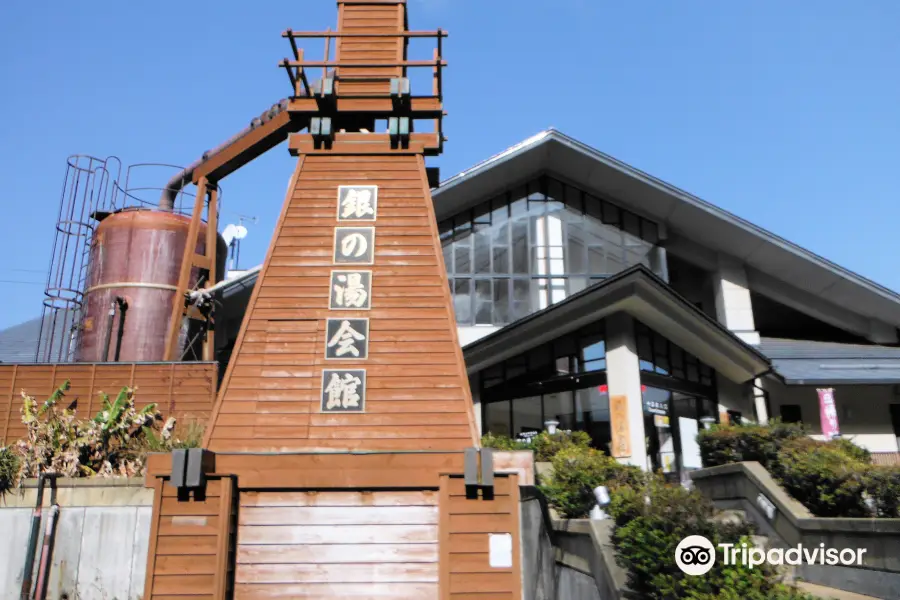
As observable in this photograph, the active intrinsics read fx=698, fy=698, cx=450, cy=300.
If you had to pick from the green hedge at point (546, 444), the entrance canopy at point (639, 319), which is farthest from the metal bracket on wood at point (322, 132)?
the entrance canopy at point (639, 319)

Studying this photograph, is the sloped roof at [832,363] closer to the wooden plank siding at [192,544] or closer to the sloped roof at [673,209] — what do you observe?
the sloped roof at [673,209]

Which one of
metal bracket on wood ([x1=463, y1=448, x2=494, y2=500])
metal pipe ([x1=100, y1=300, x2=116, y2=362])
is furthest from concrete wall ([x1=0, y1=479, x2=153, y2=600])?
metal pipe ([x1=100, y1=300, x2=116, y2=362])

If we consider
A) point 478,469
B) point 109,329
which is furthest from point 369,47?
point 109,329

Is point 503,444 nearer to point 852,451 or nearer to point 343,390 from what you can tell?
point 343,390

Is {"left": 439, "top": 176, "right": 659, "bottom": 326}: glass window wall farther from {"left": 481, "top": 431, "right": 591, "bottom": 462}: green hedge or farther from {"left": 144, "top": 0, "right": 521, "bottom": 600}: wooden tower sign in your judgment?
{"left": 144, "top": 0, "right": 521, "bottom": 600}: wooden tower sign

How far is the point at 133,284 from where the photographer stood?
64.2ft

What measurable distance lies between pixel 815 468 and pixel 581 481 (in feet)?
13.1

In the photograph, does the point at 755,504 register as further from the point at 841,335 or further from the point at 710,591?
the point at 841,335

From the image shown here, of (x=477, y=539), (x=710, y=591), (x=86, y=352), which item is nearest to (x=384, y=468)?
(x=477, y=539)

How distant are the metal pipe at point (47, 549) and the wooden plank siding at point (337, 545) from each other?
3.96m

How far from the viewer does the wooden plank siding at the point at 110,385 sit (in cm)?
1551

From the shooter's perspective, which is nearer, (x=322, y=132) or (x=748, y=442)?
(x=748, y=442)

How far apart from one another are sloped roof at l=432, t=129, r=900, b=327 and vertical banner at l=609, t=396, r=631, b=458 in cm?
719

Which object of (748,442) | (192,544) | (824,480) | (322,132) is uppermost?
(322,132)
